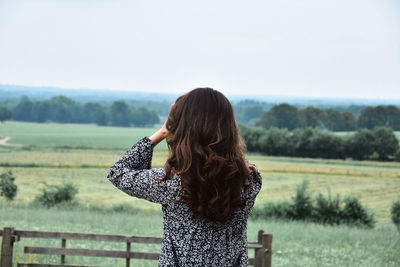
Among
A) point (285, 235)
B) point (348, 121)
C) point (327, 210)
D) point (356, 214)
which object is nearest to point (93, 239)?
point (285, 235)

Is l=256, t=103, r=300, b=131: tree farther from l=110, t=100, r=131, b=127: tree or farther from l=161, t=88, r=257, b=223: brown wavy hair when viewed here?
l=161, t=88, r=257, b=223: brown wavy hair

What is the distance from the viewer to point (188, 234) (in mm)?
1404

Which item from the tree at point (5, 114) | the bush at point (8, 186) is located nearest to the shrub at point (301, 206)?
the bush at point (8, 186)

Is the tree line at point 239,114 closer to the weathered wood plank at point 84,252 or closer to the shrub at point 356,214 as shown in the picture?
the shrub at point 356,214

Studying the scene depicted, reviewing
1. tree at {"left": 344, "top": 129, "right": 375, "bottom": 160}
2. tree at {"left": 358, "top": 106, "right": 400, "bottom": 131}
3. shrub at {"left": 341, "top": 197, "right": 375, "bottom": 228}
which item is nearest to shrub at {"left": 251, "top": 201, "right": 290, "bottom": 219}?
shrub at {"left": 341, "top": 197, "right": 375, "bottom": 228}

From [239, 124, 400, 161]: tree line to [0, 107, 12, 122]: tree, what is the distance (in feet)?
20.8

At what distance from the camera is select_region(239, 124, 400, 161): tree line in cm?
1341

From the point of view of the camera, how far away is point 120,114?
15.0 m

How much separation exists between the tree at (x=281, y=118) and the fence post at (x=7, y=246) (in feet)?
37.0

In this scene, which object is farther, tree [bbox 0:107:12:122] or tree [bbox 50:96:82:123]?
tree [bbox 50:96:82:123]

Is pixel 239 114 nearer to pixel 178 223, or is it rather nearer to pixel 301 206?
pixel 301 206

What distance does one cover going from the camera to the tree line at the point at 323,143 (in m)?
13.4

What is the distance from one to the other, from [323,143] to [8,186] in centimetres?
827

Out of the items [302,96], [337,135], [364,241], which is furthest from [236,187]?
[302,96]
